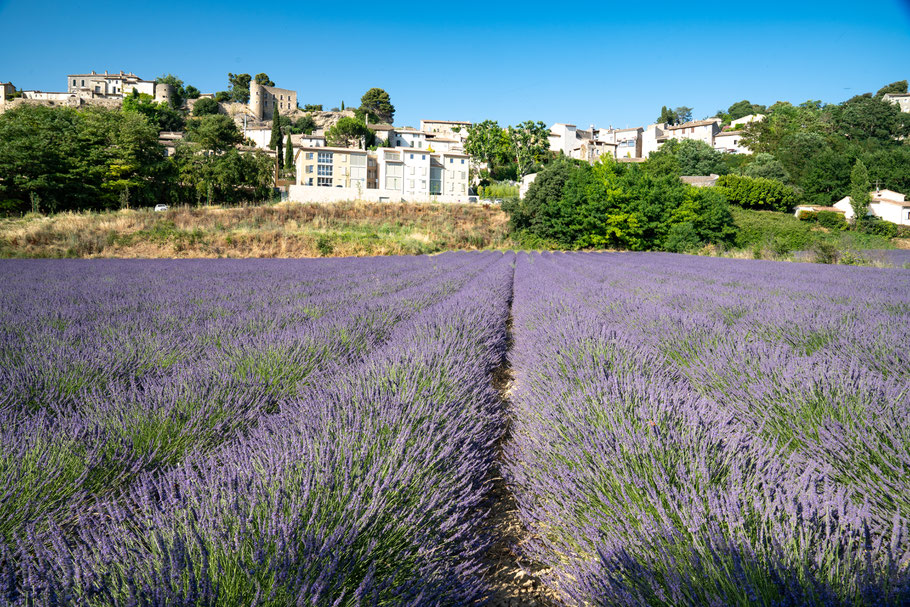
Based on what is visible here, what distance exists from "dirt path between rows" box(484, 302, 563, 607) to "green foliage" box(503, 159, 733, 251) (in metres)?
30.1

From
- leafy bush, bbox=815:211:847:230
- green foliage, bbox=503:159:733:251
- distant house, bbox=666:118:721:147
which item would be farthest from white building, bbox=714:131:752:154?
green foliage, bbox=503:159:733:251

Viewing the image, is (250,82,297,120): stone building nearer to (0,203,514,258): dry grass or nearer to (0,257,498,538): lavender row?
(0,203,514,258): dry grass

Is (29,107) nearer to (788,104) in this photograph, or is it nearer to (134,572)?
(134,572)

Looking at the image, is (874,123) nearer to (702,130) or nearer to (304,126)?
(702,130)

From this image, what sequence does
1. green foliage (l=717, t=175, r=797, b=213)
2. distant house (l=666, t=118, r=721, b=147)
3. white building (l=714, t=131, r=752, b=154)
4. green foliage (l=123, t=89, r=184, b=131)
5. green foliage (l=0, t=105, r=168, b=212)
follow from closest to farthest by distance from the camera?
green foliage (l=0, t=105, r=168, b=212), green foliage (l=717, t=175, r=797, b=213), white building (l=714, t=131, r=752, b=154), green foliage (l=123, t=89, r=184, b=131), distant house (l=666, t=118, r=721, b=147)

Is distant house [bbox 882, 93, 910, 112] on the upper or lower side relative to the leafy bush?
upper

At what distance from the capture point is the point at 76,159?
29.5 m

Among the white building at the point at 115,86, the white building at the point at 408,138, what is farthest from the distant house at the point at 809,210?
the white building at the point at 115,86

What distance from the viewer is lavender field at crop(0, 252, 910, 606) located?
3.29ft

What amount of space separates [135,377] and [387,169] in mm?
52391

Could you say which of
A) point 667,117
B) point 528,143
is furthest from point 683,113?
point 528,143

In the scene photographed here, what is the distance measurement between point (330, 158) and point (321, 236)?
34161 mm

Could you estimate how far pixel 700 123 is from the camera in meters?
72.4

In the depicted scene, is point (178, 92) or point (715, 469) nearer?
point (715, 469)
